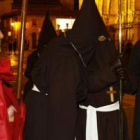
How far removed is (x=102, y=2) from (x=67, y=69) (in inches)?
1100

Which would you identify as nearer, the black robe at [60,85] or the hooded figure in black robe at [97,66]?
the black robe at [60,85]

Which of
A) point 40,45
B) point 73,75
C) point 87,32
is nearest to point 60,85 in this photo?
point 73,75

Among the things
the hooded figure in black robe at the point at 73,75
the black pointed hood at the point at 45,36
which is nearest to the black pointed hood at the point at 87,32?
the hooded figure in black robe at the point at 73,75

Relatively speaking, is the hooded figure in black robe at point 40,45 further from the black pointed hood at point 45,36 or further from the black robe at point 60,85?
the black robe at point 60,85

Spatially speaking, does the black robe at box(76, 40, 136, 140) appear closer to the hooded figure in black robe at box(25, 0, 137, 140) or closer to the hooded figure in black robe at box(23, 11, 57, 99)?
the hooded figure in black robe at box(25, 0, 137, 140)

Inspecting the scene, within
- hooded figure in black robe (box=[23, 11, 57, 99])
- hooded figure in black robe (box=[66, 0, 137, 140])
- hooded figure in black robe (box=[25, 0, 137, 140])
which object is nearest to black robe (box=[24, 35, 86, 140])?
hooded figure in black robe (box=[25, 0, 137, 140])

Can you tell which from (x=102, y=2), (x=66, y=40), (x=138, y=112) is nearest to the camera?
(x=66, y=40)

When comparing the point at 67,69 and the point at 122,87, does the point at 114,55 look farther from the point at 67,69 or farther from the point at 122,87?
the point at 67,69

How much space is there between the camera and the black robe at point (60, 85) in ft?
9.51

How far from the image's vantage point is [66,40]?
10.5ft

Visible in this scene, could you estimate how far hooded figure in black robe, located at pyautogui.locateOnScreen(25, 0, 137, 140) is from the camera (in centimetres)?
291

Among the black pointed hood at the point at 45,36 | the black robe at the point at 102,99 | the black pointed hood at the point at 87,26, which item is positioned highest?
the black pointed hood at the point at 87,26

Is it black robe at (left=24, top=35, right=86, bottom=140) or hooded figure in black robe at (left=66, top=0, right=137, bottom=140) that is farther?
hooded figure in black robe at (left=66, top=0, right=137, bottom=140)

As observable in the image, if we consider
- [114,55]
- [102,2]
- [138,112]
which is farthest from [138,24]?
[114,55]
